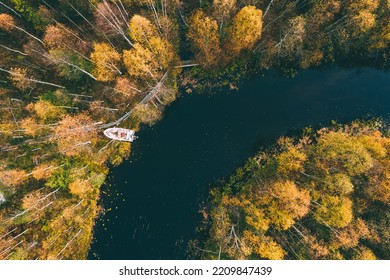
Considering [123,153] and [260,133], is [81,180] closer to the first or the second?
[123,153]

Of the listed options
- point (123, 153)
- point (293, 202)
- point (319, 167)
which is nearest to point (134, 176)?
point (123, 153)

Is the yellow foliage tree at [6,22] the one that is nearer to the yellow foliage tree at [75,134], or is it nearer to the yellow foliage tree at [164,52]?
the yellow foliage tree at [75,134]

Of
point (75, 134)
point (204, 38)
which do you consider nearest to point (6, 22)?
point (75, 134)

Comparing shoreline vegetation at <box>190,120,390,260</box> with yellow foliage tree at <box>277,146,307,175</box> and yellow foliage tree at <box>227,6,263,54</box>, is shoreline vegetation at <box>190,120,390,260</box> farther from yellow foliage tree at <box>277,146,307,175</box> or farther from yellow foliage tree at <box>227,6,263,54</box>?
yellow foliage tree at <box>227,6,263,54</box>

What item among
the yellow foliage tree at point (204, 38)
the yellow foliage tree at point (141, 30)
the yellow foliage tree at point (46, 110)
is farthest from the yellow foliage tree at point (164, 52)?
the yellow foliage tree at point (46, 110)

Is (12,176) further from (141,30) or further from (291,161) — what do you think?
(291,161)

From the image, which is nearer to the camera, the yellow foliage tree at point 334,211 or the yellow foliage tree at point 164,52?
the yellow foliage tree at point 334,211

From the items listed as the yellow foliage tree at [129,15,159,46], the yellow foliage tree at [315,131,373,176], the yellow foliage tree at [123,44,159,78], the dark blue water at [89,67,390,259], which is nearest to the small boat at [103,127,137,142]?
the dark blue water at [89,67,390,259]
